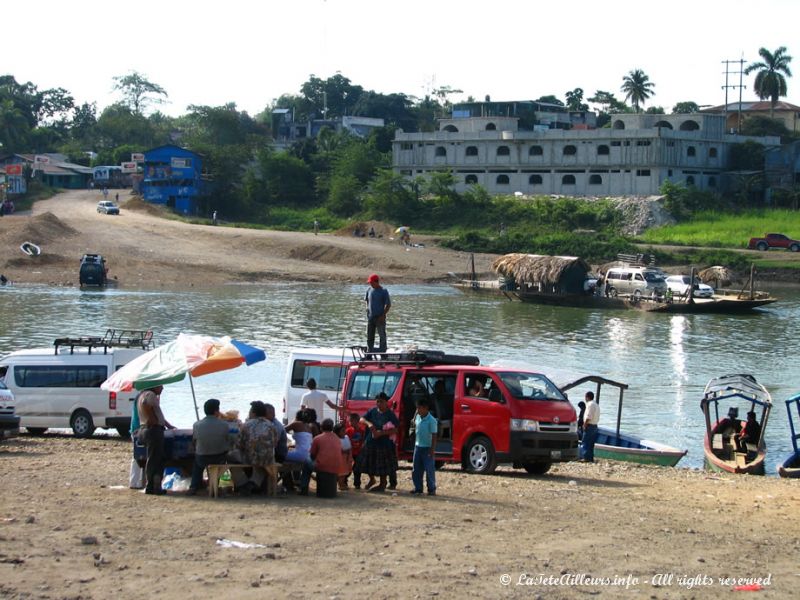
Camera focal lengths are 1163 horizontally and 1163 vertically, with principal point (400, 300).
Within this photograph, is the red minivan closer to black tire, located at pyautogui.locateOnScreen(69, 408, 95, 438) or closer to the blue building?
black tire, located at pyautogui.locateOnScreen(69, 408, 95, 438)

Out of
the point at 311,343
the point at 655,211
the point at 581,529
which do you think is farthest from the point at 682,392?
the point at 655,211

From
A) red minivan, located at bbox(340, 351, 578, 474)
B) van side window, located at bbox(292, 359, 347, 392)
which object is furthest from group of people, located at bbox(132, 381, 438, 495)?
van side window, located at bbox(292, 359, 347, 392)

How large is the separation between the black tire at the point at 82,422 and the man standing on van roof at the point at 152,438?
8203 millimetres

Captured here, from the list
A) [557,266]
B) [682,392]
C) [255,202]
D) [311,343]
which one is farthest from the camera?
[255,202]

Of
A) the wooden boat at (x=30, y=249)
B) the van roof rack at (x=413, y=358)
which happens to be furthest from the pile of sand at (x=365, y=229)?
the van roof rack at (x=413, y=358)

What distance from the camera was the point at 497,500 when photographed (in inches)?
550

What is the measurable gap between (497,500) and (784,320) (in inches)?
1686

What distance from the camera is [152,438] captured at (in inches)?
535

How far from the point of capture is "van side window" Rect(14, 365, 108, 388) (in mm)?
21641

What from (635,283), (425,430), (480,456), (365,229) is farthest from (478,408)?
(365,229)

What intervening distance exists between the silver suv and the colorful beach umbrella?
42887 millimetres

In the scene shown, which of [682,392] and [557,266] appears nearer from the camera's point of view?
[682,392]

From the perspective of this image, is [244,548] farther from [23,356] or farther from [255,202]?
[255,202]

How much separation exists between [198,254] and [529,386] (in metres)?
53.8
